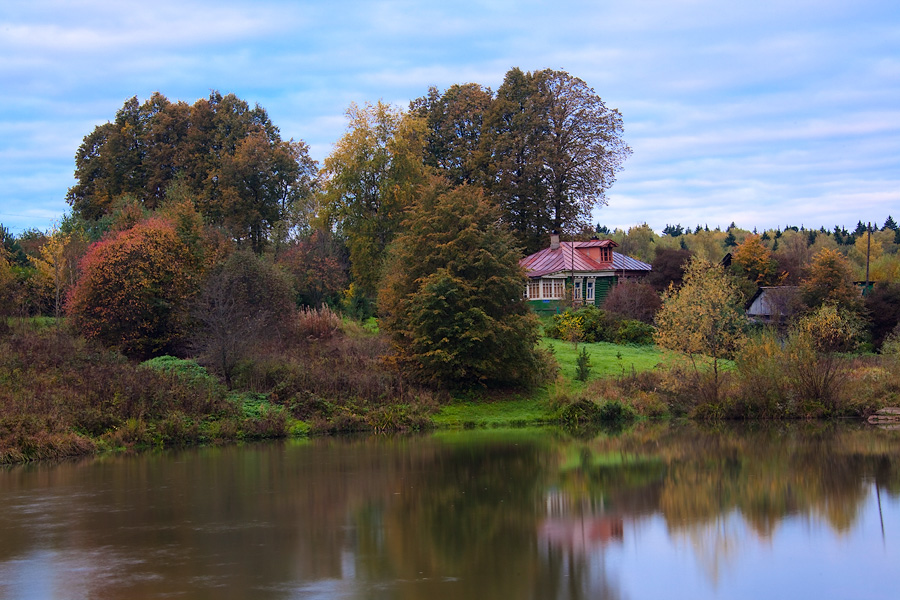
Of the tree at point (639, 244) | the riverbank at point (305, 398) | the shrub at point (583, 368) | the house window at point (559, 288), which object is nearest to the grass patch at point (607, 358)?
the shrub at point (583, 368)

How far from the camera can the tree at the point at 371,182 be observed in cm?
4934

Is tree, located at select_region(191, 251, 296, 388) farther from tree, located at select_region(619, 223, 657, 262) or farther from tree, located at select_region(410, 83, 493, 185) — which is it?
tree, located at select_region(619, 223, 657, 262)

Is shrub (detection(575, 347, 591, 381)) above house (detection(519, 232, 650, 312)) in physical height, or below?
below

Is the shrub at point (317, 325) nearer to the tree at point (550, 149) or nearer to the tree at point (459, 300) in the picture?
the tree at point (459, 300)

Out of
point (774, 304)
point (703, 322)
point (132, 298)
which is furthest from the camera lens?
point (774, 304)

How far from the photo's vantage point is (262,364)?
102ft

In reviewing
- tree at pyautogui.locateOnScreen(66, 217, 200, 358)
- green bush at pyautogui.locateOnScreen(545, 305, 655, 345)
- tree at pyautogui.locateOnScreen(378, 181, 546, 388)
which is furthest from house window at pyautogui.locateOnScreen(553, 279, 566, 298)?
tree at pyautogui.locateOnScreen(66, 217, 200, 358)

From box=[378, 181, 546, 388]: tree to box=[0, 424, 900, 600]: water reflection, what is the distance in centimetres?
846

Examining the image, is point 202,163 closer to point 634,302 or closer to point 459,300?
point 634,302

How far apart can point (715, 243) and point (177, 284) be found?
94863mm

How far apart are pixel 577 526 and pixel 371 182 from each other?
1483 inches

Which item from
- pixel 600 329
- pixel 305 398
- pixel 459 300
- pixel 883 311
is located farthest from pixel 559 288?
pixel 305 398

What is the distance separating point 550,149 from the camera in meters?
57.0

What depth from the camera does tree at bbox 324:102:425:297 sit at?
49.3m
